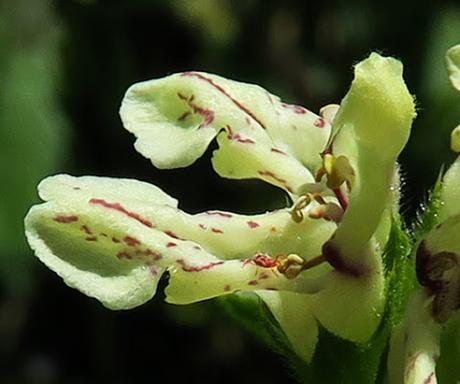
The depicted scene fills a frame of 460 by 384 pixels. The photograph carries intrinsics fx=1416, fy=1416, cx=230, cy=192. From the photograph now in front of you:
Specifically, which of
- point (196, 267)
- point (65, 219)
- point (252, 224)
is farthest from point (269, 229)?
point (65, 219)

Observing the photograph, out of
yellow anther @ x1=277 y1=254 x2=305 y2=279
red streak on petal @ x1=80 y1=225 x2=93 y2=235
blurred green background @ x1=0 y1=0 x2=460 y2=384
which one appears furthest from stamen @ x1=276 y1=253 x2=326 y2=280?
blurred green background @ x1=0 y1=0 x2=460 y2=384

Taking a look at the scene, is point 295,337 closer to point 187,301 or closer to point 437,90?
point 187,301

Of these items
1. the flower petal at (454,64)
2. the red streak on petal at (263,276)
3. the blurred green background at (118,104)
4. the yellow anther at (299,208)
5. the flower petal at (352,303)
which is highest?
the flower petal at (454,64)

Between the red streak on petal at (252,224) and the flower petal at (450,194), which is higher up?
the flower petal at (450,194)

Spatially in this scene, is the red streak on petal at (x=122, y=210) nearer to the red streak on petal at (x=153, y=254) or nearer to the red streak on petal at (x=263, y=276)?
the red streak on petal at (x=153, y=254)

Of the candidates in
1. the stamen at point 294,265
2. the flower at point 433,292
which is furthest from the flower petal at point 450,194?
the stamen at point 294,265

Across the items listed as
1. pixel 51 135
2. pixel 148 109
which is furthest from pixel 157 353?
pixel 148 109

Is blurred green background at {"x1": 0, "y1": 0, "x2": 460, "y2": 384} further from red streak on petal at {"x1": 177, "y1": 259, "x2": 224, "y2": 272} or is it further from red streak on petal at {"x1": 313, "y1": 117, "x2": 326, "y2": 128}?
red streak on petal at {"x1": 177, "y1": 259, "x2": 224, "y2": 272}

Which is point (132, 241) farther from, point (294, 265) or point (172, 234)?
point (294, 265)
